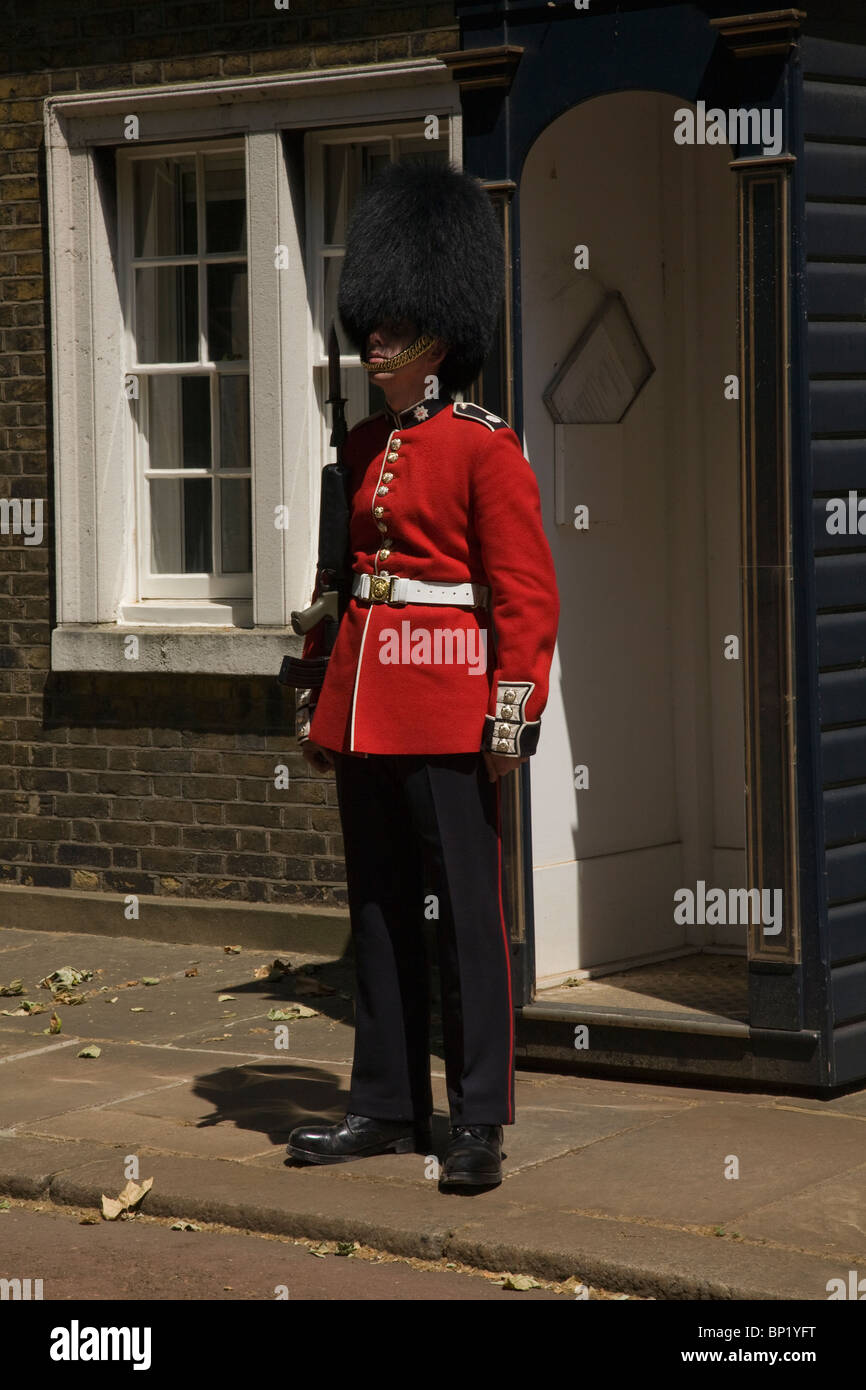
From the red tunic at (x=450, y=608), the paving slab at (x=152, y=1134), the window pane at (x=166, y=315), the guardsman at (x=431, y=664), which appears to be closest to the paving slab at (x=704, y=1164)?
the guardsman at (x=431, y=664)

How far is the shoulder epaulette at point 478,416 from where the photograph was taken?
4941mm

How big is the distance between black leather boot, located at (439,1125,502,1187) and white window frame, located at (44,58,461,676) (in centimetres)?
318

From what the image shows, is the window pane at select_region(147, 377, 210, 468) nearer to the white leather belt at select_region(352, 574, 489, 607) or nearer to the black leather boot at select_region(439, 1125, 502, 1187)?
the white leather belt at select_region(352, 574, 489, 607)

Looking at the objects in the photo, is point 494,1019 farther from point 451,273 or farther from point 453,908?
point 451,273

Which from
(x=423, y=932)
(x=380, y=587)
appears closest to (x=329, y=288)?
(x=380, y=587)

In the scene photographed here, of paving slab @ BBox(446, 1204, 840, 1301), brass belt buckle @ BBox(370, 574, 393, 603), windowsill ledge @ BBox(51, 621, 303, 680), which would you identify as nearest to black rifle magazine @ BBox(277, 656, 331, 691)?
brass belt buckle @ BBox(370, 574, 393, 603)

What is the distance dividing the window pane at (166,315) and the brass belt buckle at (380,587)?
144 inches

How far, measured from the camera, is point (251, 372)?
8047mm

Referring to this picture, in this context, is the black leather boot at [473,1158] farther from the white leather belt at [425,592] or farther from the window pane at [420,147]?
the window pane at [420,147]

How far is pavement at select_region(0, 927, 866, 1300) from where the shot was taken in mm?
4402

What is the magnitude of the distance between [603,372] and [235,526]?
7.45ft
